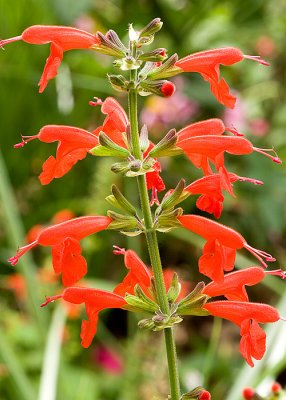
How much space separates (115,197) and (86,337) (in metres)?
0.21

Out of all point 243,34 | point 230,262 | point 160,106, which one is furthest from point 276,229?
point 230,262

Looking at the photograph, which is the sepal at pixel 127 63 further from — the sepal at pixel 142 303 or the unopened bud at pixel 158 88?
the sepal at pixel 142 303

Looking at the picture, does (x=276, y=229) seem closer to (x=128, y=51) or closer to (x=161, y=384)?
(x=161, y=384)

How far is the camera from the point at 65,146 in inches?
45.3

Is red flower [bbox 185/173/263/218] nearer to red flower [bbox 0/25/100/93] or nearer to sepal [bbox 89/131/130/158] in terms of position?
sepal [bbox 89/131/130/158]

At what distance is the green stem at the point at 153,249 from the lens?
1.03m

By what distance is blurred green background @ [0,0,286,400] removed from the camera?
2754 millimetres

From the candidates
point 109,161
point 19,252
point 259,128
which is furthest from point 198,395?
point 259,128

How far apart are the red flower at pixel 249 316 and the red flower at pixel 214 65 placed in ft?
0.97

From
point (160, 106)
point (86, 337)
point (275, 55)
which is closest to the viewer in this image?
point (86, 337)

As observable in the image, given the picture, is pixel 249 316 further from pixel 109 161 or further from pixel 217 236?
pixel 109 161

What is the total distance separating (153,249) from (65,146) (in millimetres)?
219

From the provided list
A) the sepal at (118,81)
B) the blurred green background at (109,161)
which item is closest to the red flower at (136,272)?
the sepal at (118,81)

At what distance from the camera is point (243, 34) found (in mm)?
3824
